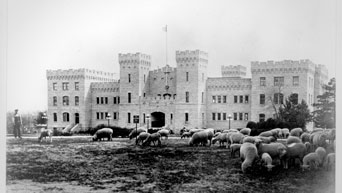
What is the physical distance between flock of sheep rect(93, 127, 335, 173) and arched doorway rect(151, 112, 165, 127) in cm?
57

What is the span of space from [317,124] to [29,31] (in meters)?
4.57

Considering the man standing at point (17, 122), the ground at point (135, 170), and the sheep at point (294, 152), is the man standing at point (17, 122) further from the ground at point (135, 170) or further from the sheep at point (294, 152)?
the sheep at point (294, 152)

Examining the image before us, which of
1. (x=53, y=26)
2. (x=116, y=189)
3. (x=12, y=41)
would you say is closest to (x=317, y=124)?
(x=116, y=189)

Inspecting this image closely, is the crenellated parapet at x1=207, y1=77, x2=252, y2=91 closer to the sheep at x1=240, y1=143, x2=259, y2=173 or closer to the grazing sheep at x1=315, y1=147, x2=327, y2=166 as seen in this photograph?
the sheep at x1=240, y1=143, x2=259, y2=173

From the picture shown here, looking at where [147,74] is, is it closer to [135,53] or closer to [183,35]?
[135,53]

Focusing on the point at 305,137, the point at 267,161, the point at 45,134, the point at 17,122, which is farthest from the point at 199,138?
the point at 17,122

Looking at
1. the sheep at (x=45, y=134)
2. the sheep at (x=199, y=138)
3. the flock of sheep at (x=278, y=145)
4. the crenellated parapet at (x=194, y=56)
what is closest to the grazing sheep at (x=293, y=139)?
the flock of sheep at (x=278, y=145)

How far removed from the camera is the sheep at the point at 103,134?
6.06m

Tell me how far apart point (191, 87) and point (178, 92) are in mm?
269

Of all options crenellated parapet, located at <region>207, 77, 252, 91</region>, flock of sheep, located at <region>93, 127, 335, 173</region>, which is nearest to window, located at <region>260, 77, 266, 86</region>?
crenellated parapet, located at <region>207, 77, 252, 91</region>

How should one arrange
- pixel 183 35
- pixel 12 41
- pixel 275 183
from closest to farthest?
pixel 275 183, pixel 183 35, pixel 12 41

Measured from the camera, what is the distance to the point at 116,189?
550 cm

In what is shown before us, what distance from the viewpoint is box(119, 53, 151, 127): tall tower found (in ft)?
19.6

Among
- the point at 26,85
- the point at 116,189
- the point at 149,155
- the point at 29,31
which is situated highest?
the point at 29,31
